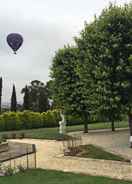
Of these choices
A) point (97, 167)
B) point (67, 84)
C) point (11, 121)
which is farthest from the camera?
point (11, 121)

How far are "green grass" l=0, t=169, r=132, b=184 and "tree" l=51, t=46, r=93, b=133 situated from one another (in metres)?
14.9

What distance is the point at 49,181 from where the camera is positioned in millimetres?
17984

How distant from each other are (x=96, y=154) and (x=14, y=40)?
8863 mm

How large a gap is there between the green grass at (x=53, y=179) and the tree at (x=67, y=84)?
14.9 m

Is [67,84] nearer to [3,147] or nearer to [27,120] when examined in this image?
[3,147]

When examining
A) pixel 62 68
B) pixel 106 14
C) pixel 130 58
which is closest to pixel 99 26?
pixel 106 14

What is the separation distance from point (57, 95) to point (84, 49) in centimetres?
998

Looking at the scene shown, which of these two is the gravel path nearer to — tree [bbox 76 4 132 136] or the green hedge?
tree [bbox 76 4 132 136]

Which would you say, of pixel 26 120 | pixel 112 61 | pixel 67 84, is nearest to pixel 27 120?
pixel 26 120

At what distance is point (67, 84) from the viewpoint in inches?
1385

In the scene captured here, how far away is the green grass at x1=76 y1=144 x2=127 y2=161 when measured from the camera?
22266 millimetres

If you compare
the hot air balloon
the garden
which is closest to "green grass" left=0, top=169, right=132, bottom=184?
the garden

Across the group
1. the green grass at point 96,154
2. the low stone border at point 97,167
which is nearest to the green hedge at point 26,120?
the green grass at point 96,154

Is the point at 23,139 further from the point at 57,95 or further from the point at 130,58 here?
the point at 130,58
